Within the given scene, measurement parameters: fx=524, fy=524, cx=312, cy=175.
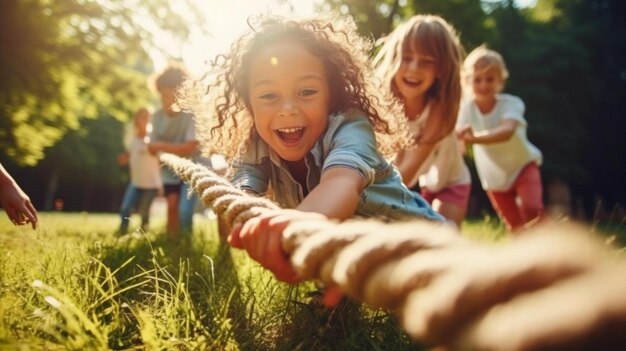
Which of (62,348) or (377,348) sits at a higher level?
(62,348)

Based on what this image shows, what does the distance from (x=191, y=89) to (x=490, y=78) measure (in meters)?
4.02

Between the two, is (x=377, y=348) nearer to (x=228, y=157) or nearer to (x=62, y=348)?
(x=62, y=348)

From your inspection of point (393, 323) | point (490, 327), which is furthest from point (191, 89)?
point (490, 327)

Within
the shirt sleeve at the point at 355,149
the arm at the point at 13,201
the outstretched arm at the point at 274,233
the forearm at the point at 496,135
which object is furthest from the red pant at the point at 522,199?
the arm at the point at 13,201

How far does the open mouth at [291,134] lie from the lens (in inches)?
102

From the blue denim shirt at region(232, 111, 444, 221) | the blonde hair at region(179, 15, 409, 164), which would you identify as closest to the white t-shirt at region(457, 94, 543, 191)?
the blonde hair at region(179, 15, 409, 164)

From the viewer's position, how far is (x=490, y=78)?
623 cm

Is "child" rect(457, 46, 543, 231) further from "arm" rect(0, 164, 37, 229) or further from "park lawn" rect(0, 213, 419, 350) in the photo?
"arm" rect(0, 164, 37, 229)

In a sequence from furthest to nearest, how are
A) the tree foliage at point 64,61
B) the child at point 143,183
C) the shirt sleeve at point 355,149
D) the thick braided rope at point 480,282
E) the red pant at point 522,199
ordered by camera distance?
the tree foliage at point 64,61 → the child at point 143,183 → the red pant at point 522,199 → the shirt sleeve at point 355,149 → the thick braided rope at point 480,282

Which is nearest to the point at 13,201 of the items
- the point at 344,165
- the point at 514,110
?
the point at 344,165

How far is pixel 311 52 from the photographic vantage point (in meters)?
2.68

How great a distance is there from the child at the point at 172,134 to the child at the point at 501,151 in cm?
326

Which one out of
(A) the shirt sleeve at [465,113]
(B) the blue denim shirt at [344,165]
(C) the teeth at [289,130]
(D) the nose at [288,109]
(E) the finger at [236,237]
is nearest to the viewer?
(E) the finger at [236,237]

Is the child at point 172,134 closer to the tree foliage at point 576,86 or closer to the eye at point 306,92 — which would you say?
the eye at point 306,92
